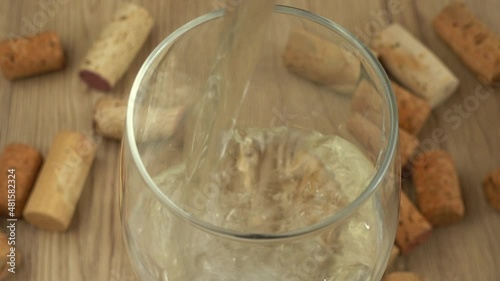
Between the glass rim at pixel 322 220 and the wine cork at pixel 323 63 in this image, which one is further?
the wine cork at pixel 323 63

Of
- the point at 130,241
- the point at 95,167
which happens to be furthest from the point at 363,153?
the point at 95,167

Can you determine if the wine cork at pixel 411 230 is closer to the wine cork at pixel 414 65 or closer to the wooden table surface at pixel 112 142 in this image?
the wooden table surface at pixel 112 142

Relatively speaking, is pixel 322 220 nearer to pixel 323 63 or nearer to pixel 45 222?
pixel 323 63

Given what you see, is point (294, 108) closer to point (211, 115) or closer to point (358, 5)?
point (211, 115)

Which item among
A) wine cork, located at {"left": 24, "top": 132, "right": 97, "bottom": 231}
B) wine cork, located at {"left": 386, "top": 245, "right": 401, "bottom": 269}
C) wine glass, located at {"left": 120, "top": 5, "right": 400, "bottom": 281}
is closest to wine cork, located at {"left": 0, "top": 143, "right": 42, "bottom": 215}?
wine cork, located at {"left": 24, "top": 132, "right": 97, "bottom": 231}

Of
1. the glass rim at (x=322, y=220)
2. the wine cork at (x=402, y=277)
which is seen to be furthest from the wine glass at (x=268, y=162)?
the wine cork at (x=402, y=277)

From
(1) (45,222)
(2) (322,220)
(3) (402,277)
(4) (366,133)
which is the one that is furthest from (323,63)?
(1) (45,222)

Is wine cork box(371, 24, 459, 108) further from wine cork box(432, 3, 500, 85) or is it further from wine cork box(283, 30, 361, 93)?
wine cork box(283, 30, 361, 93)
